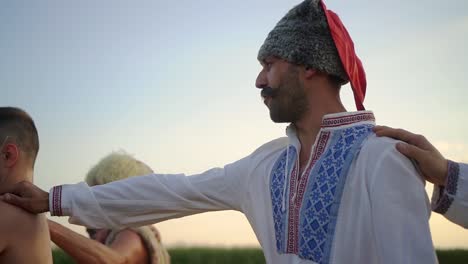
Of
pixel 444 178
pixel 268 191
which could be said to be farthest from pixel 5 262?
pixel 444 178

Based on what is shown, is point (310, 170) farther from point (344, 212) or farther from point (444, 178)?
point (444, 178)

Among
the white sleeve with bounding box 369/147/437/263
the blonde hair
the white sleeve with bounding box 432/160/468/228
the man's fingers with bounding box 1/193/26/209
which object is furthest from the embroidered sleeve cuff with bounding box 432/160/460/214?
the blonde hair

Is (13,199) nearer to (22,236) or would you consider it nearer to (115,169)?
(22,236)

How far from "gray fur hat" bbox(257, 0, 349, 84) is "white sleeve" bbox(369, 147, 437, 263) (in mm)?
643

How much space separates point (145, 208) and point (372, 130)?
125 cm

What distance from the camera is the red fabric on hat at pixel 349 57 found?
Answer: 10.1ft

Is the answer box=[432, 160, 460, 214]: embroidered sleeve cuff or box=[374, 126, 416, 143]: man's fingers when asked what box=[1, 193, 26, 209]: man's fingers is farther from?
box=[432, 160, 460, 214]: embroidered sleeve cuff

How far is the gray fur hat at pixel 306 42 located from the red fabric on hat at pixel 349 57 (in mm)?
36

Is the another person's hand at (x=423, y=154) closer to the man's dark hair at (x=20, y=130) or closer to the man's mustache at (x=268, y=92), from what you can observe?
the man's mustache at (x=268, y=92)

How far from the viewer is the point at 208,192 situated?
10.9 feet

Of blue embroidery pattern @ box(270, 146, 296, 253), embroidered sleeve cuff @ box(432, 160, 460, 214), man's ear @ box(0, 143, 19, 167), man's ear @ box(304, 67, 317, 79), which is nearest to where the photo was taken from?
embroidered sleeve cuff @ box(432, 160, 460, 214)

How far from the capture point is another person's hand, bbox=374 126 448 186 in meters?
2.63

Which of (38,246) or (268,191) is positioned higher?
(268,191)

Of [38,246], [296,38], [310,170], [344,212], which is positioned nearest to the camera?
[344,212]
